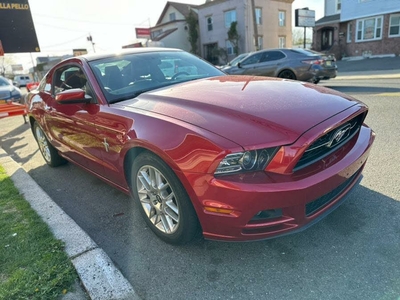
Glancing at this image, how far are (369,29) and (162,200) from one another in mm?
26397

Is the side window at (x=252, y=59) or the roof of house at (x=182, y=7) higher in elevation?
the roof of house at (x=182, y=7)

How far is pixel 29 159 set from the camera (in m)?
5.60

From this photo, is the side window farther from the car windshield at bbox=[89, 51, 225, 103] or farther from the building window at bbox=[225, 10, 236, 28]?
the building window at bbox=[225, 10, 236, 28]

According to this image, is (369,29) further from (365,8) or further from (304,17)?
(304,17)

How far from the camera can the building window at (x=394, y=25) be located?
2133cm

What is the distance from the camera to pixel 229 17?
29906mm

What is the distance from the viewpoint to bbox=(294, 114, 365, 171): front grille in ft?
6.77

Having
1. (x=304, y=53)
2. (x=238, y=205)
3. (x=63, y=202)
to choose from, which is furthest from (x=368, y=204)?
(x=304, y=53)

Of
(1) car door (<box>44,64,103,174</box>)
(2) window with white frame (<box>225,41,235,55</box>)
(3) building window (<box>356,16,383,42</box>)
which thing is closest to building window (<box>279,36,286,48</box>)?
(2) window with white frame (<box>225,41,235,55</box>)

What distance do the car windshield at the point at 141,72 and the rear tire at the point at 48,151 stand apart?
2.03 metres

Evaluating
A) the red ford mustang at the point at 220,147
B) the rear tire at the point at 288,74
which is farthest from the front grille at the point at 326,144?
the rear tire at the point at 288,74

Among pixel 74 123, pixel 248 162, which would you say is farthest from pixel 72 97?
pixel 248 162

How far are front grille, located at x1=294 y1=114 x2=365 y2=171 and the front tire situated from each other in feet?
2.79

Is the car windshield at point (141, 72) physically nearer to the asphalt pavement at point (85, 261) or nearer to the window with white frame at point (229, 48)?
the asphalt pavement at point (85, 261)
